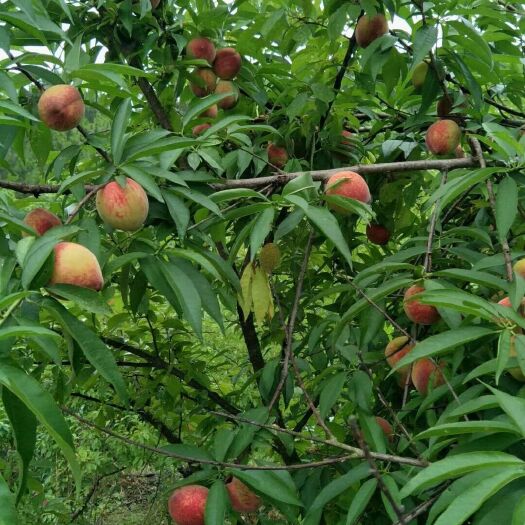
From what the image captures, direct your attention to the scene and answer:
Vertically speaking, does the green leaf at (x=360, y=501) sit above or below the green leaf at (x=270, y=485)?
above

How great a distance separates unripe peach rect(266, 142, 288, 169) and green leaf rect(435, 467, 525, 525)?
4.21ft

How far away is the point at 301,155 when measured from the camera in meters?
2.01

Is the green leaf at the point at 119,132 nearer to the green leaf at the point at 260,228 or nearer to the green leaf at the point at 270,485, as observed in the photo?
the green leaf at the point at 260,228

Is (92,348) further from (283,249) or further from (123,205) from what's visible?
(283,249)

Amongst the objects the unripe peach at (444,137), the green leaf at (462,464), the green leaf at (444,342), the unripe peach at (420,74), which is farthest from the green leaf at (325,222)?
the unripe peach at (420,74)

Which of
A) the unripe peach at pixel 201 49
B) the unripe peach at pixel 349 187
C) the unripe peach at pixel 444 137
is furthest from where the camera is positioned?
the unripe peach at pixel 201 49

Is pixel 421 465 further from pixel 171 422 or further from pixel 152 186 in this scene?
pixel 171 422

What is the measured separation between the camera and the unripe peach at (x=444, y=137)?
66.2 inches

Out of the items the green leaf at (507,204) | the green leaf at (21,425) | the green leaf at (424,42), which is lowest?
the green leaf at (21,425)

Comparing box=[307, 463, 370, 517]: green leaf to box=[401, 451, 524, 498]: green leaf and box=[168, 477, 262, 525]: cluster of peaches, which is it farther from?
box=[401, 451, 524, 498]: green leaf

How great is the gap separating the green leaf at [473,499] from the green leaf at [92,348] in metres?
0.43

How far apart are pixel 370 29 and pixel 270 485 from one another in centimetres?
113

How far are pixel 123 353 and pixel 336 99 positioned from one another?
1.01 metres

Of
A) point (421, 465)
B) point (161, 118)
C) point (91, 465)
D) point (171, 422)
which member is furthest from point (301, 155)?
point (91, 465)
